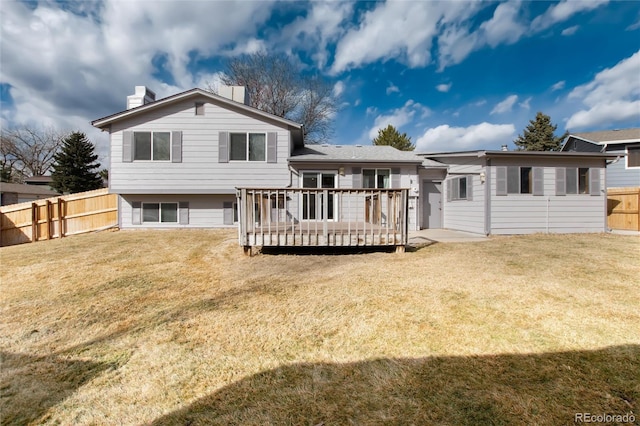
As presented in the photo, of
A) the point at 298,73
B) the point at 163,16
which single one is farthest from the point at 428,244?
the point at 298,73

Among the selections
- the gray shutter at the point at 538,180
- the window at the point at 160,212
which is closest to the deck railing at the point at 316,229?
the window at the point at 160,212

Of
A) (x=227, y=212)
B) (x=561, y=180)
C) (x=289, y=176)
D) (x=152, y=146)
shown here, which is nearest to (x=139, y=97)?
(x=152, y=146)

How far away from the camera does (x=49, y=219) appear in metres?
10.3

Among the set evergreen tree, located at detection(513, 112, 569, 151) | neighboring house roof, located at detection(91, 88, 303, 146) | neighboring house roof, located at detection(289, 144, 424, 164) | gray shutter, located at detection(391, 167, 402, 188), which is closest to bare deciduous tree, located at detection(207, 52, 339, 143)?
neighboring house roof, located at detection(289, 144, 424, 164)

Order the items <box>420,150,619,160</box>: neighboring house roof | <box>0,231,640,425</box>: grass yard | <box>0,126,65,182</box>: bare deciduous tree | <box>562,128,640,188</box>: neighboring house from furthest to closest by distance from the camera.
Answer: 1. <box>0,126,65,182</box>: bare deciduous tree
2. <box>562,128,640,188</box>: neighboring house
3. <box>420,150,619,160</box>: neighboring house roof
4. <box>0,231,640,425</box>: grass yard

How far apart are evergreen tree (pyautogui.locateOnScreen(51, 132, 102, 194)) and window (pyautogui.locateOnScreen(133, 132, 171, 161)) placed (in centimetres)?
1878

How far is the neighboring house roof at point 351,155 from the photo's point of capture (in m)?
10.5

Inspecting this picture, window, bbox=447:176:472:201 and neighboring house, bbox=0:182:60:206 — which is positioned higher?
neighboring house, bbox=0:182:60:206

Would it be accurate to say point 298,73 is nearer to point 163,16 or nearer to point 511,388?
point 163,16

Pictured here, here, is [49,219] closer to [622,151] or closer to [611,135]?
[622,151]

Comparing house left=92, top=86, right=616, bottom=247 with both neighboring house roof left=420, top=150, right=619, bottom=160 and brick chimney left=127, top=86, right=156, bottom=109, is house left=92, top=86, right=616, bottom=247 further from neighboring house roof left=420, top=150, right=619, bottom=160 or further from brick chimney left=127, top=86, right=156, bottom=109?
brick chimney left=127, top=86, right=156, bottom=109

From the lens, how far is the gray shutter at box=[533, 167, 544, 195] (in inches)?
382

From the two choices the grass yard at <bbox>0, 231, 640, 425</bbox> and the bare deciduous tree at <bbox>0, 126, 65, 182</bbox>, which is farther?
the bare deciduous tree at <bbox>0, 126, 65, 182</bbox>

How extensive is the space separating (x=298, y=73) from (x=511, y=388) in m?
24.5
